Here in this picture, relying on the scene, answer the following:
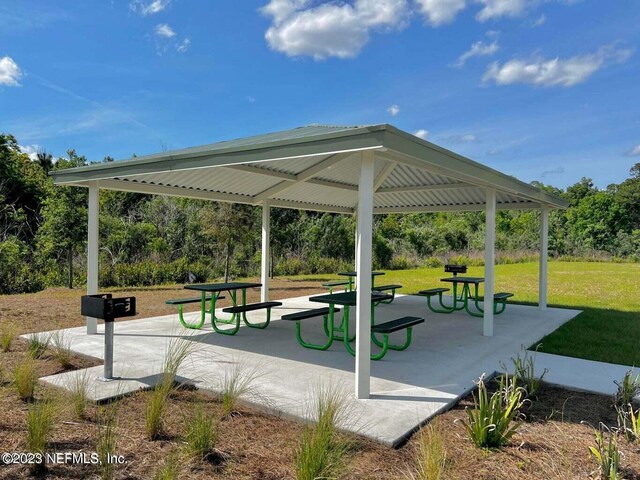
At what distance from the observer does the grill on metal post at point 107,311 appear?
4027mm

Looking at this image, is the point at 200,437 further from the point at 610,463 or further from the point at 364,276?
the point at 610,463

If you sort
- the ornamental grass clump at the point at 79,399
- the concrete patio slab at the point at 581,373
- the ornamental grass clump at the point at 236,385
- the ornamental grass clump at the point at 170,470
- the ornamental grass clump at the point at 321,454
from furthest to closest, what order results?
1. the concrete patio slab at the point at 581,373
2. the ornamental grass clump at the point at 236,385
3. the ornamental grass clump at the point at 79,399
4. the ornamental grass clump at the point at 321,454
5. the ornamental grass clump at the point at 170,470

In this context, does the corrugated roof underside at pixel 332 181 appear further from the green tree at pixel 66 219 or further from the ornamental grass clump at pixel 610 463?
the green tree at pixel 66 219

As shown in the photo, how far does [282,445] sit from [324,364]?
210 cm

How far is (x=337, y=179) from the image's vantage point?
835cm

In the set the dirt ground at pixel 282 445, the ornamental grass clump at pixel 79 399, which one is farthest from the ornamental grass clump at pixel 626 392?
the ornamental grass clump at pixel 79 399

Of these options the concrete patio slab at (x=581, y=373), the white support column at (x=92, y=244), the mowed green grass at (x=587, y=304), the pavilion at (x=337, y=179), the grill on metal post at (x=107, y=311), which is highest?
the pavilion at (x=337, y=179)

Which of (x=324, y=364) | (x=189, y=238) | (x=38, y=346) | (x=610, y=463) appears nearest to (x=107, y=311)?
(x=38, y=346)

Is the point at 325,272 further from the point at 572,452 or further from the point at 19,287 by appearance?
the point at 572,452

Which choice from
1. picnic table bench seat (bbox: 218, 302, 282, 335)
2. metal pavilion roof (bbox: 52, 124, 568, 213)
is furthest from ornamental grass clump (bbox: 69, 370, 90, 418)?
picnic table bench seat (bbox: 218, 302, 282, 335)

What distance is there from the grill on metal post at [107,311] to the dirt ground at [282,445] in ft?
1.87

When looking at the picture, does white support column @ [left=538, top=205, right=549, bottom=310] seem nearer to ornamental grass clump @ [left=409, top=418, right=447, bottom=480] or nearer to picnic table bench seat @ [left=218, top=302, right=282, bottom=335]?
picnic table bench seat @ [left=218, top=302, right=282, bottom=335]

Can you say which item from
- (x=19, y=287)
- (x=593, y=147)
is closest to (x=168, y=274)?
(x=19, y=287)

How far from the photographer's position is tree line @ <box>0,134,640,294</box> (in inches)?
498
